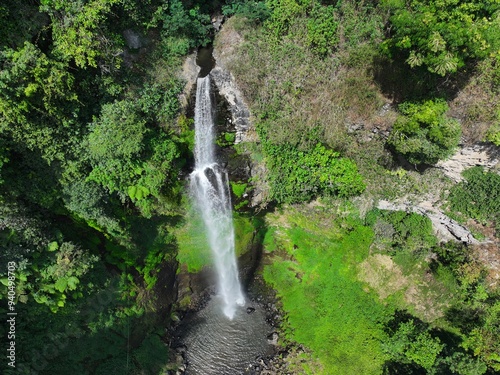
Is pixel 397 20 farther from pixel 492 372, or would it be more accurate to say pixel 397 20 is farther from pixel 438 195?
pixel 492 372

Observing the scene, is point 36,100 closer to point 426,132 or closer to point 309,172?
point 309,172

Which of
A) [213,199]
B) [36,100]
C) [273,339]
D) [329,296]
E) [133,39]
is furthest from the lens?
[329,296]

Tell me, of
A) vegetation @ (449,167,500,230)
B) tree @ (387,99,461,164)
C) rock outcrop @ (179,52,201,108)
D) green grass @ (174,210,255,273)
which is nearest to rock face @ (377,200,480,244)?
vegetation @ (449,167,500,230)

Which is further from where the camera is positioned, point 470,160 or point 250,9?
point 250,9

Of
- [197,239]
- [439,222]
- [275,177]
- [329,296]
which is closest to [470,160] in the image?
[439,222]

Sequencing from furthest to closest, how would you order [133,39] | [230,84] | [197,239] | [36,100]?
1. [197,239]
2. [230,84]
3. [133,39]
4. [36,100]

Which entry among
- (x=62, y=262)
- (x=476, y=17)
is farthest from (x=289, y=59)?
(x=62, y=262)
